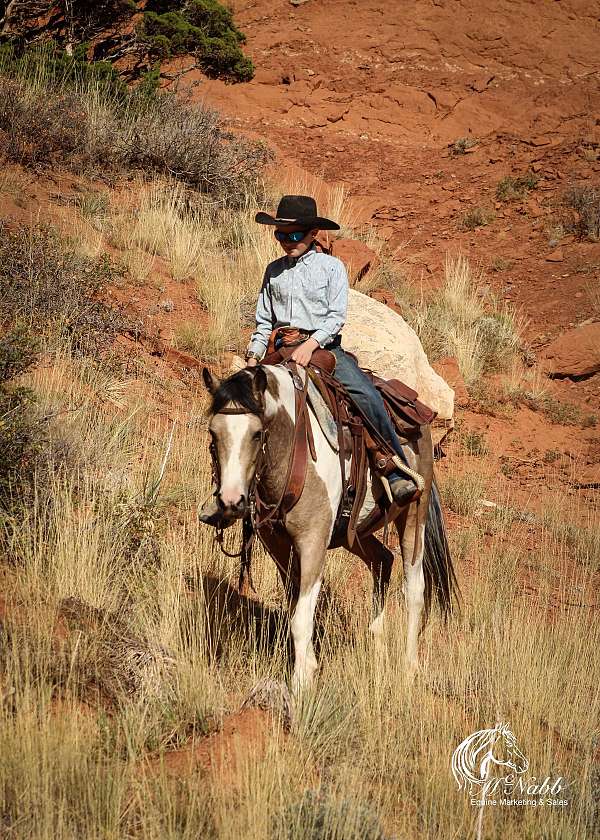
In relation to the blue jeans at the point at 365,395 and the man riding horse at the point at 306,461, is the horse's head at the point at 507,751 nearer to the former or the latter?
the man riding horse at the point at 306,461

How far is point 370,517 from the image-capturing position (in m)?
5.82

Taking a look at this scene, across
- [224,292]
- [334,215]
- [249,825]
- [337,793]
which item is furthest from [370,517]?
[334,215]

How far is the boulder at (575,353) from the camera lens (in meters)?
14.2

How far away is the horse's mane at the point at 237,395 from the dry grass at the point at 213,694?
4.94ft

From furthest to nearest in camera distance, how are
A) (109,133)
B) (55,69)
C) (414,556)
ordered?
(55,69), (109,133), (414,556)

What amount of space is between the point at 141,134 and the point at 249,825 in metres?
13.2

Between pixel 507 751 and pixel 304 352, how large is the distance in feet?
8.77

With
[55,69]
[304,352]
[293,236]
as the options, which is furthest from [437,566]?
[55,69]

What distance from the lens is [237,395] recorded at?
169 inches

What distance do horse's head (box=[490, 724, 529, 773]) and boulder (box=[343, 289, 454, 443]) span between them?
583 cm

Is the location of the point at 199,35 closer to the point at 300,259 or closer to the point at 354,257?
the point at 354,257

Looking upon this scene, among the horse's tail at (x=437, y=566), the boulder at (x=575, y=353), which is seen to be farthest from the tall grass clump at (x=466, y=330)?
the horse's tail at (x=437, y=566)

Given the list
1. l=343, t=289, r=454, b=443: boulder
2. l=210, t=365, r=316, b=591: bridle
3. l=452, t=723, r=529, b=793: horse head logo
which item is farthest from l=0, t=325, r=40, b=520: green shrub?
l=343, t=289, r=454, b=443: boulder

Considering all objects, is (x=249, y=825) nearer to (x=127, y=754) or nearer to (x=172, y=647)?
(x=127, y=754)
